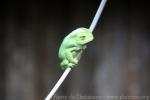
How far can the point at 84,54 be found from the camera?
3.55 ft

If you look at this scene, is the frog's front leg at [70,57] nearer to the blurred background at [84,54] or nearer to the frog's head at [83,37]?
the frog's head at [83,37]

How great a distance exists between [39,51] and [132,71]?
0.30 metres

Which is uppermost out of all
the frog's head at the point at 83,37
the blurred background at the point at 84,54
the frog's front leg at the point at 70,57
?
the frog's head at the point at 83,37

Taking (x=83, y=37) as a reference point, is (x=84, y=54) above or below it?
below

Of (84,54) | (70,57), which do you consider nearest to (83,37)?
(70,57)

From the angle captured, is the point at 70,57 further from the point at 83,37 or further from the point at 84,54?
the point at 84,54

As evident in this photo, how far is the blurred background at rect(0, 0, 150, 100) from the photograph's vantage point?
106 centimetres

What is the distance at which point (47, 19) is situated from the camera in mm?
1060

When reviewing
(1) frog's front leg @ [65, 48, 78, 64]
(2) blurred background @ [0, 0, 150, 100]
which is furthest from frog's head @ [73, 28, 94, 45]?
(2) blurred background @ [0, 0, 150, 100]

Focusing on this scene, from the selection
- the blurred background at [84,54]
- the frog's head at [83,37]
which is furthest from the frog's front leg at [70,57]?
the blurred background at [84,54]

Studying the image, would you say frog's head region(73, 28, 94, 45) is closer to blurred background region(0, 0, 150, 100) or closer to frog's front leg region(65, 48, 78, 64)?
frog's front leg region(65, 48, 78, 64)

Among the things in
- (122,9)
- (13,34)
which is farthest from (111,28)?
(13,34)

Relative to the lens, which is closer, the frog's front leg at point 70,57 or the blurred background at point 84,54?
the frog's front leg at point 70,57

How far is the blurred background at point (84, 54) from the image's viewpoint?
41.6 inches
